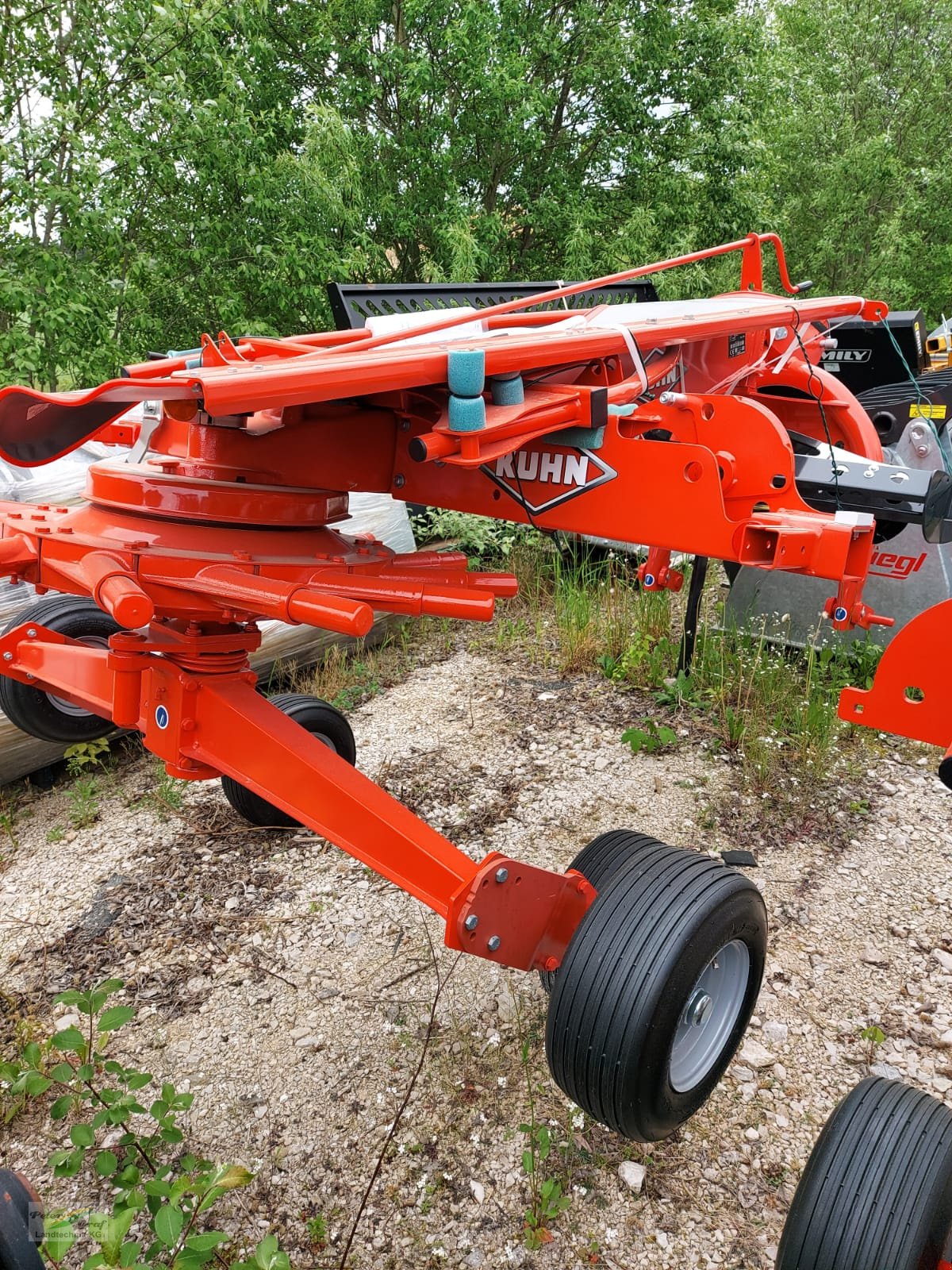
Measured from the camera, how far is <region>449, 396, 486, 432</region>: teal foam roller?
168 cm

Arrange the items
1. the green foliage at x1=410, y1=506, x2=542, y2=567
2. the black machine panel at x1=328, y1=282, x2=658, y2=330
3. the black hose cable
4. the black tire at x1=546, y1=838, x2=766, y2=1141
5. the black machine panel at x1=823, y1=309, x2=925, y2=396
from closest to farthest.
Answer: the black tire at x1=546, y1=838, x2=766, y2=1141, the black machine panel at x1=328, y1=282, x2=658, y2=330, the black hose cable, the black machine panel at x1=823, y1=309, x2=925, y2=396, the green foliage at x1=410, y1=506, x2=542, y2=567

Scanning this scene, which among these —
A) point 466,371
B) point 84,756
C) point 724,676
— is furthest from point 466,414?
point 724,676

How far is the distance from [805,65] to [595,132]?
722 cm

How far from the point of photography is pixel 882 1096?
1.65 meters

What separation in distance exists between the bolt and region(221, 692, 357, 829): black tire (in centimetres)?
153

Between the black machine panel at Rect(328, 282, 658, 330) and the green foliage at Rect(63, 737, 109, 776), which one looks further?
the green foliage at Rect(63, 737, 109, 776)

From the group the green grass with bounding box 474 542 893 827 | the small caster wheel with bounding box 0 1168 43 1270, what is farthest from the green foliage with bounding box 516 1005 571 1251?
the green grass with bounding box 474 542 893 827

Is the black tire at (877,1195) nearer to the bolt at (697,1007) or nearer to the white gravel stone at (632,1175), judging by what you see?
the bolt at (697,1007)

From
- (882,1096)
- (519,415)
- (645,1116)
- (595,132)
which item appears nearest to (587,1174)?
(645,1116)

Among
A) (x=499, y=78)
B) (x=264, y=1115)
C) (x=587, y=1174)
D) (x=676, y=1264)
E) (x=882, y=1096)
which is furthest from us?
(x=499, y=78)

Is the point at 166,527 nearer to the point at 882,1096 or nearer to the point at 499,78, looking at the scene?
the point at 882,1096

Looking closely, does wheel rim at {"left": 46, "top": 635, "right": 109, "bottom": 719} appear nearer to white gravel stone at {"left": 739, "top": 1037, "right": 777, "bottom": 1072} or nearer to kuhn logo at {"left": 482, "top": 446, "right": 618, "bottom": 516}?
kuhn logo at {"left": 482, "top": 446, "right": 618, "bottom": 516}

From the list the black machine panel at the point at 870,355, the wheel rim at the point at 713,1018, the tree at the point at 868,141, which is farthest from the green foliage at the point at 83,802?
the tree at the point at 868,141

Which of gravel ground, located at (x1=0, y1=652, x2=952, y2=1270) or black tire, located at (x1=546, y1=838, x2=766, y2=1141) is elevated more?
black tire, located at (x1=546, y1=838, x2=766, y2=1141)
